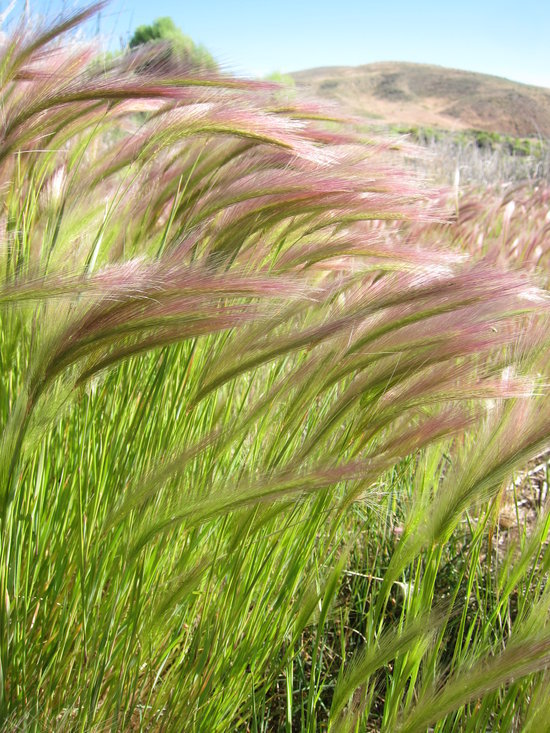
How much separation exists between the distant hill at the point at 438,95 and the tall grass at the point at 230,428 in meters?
45.7

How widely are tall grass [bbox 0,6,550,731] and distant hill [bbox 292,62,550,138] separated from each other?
4573 cm

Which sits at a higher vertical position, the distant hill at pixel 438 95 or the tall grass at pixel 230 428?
the distant hill at pixel 438 95

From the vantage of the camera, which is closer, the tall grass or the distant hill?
the tall grass


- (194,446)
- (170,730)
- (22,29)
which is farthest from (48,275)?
(170,730)

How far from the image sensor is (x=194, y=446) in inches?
29.0

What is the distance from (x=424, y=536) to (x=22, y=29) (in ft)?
2.81

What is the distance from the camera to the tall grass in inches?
27.4

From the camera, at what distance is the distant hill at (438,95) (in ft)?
163

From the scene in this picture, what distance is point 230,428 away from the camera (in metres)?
0.82

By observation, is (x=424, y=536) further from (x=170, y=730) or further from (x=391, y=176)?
(x=391, y=176)

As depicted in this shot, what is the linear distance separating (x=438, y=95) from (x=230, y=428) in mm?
66232

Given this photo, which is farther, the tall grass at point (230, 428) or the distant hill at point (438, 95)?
the distant hill at point (438, 95)

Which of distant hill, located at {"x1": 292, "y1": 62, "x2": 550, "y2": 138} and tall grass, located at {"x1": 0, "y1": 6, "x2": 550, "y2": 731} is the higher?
distant hill, located at {"x1": 292, "y1": 62, "x2": 550, "y2": 138}

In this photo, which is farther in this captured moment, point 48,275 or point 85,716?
point 85,716
